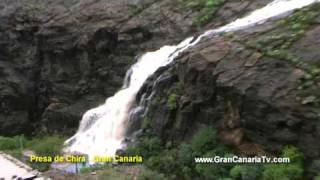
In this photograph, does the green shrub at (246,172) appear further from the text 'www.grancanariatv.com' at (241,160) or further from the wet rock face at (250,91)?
A: the wet rock face at (250,91)

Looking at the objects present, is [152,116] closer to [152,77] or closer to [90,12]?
[152,77]

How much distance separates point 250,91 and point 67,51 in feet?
44.0

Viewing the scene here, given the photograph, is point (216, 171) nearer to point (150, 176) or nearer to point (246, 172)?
point (246, 172)

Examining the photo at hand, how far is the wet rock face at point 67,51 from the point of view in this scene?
2184 centimetres

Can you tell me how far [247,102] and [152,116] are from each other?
388 centimetres

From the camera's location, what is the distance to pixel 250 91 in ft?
38.6

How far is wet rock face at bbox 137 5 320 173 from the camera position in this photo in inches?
432

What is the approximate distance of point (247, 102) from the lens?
11773 mm

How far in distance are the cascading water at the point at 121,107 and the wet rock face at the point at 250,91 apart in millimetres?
1503

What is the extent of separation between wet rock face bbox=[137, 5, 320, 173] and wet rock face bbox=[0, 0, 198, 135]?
6447 mm

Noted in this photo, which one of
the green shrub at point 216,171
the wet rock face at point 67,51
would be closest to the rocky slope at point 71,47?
the wet rock face at point 67,51

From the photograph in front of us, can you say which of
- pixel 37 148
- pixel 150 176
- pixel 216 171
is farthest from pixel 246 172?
pixel 37 148

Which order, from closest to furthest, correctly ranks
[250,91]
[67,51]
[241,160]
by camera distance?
[241,160]
[250,91]
[67,51]

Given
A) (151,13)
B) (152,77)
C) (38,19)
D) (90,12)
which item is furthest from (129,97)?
(38,19)
